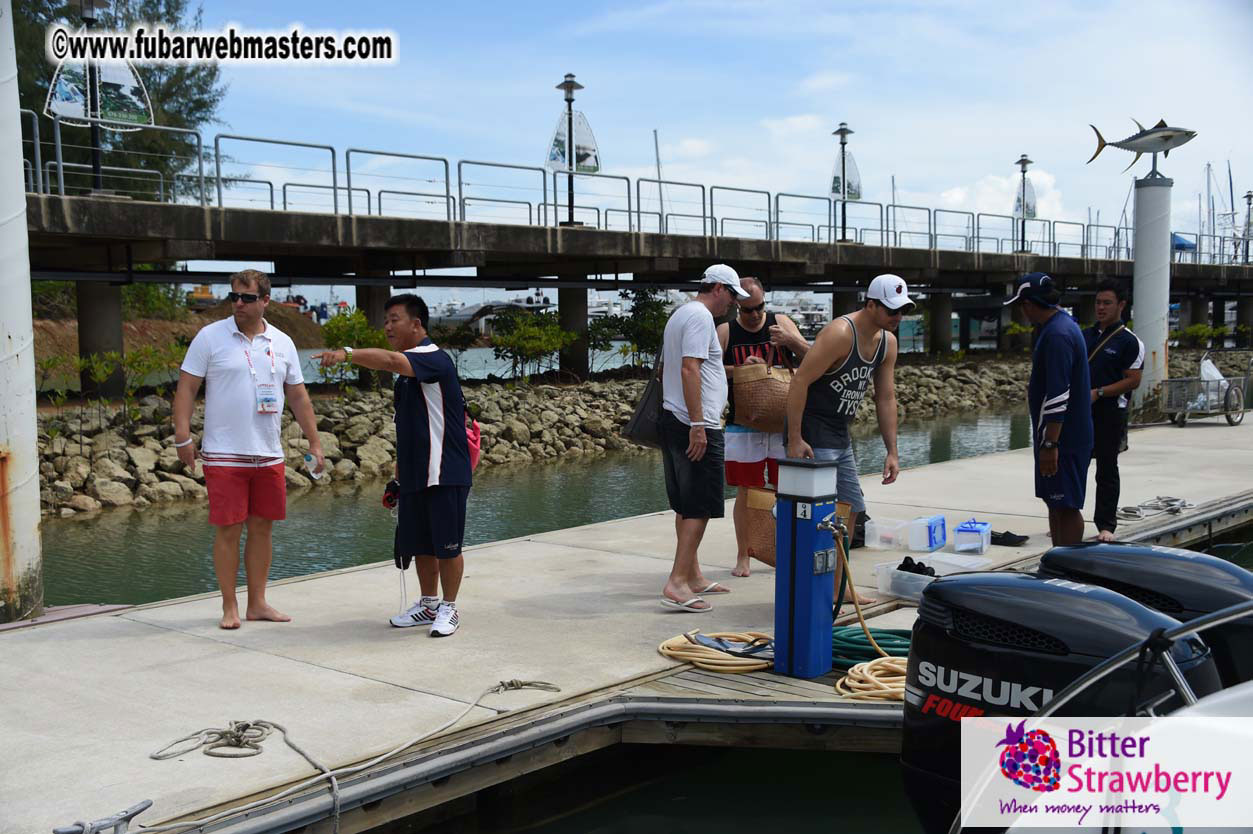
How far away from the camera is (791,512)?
5242 millimetres

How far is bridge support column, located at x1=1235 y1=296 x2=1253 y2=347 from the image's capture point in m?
55.1

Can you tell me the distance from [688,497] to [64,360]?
12.7 meters

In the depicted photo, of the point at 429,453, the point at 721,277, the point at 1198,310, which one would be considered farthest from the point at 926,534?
the point at 1198,310

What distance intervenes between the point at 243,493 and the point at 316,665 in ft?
3.88

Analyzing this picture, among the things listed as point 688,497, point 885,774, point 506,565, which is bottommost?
point 885,774

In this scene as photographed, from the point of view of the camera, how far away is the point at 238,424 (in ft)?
20.1

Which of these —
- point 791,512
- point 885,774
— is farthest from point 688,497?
point 885,774

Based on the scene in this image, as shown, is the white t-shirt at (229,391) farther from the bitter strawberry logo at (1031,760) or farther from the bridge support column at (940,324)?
the bridge support column at (940,324)

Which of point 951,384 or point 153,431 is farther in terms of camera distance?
point 951,384

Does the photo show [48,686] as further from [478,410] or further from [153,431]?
[478,410]

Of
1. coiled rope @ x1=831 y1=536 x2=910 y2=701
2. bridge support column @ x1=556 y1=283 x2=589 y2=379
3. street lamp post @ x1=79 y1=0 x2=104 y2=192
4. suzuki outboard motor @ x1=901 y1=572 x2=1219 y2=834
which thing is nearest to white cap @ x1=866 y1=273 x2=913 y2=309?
coiled rope @ x1=831 y1=536 x2=910 y2=701

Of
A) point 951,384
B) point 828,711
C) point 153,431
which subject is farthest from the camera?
point 951,384

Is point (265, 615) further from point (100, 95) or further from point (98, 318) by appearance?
point (98, 318)

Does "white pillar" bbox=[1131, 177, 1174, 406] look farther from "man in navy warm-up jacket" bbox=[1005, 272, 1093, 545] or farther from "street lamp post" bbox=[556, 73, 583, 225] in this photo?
"man in navy warm-up jacket" bbox=[1005, 272, 1093, 545]
